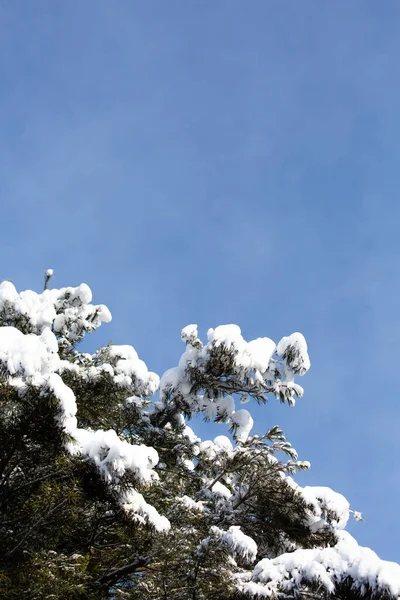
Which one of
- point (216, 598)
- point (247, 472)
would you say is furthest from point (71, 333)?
point (216, 598)

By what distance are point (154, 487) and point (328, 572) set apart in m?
3.50

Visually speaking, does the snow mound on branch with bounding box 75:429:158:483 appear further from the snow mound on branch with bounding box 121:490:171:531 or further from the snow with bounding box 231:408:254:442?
the snow with bounding box 231:408:254:442

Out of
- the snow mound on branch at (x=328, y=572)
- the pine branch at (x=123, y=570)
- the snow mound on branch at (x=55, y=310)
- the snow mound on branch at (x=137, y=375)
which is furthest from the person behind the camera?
the snow mound on branch at (x=55, y=310)

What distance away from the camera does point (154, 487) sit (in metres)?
8.16

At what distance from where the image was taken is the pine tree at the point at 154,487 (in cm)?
578

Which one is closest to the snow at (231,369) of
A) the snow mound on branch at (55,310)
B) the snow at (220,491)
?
the snow at (220,491)

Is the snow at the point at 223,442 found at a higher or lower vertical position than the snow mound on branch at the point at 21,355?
higher

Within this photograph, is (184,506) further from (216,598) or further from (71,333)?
(71,333)

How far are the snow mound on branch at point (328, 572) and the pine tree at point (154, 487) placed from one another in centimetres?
1

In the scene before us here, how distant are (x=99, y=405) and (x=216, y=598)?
180 inches

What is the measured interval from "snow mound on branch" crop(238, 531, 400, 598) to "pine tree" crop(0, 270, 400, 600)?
0.01 meters

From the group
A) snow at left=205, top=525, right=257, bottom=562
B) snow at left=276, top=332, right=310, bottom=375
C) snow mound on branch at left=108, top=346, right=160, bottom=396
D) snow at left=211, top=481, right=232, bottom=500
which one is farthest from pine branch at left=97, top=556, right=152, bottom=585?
snow at left=276, top=332, right=310, bottom=375

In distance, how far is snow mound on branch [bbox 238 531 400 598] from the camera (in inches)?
191

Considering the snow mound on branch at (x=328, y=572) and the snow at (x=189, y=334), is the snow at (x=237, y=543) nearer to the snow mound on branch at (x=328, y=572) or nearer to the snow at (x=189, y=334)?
the snow mound on branch at (x=328, y=572)
